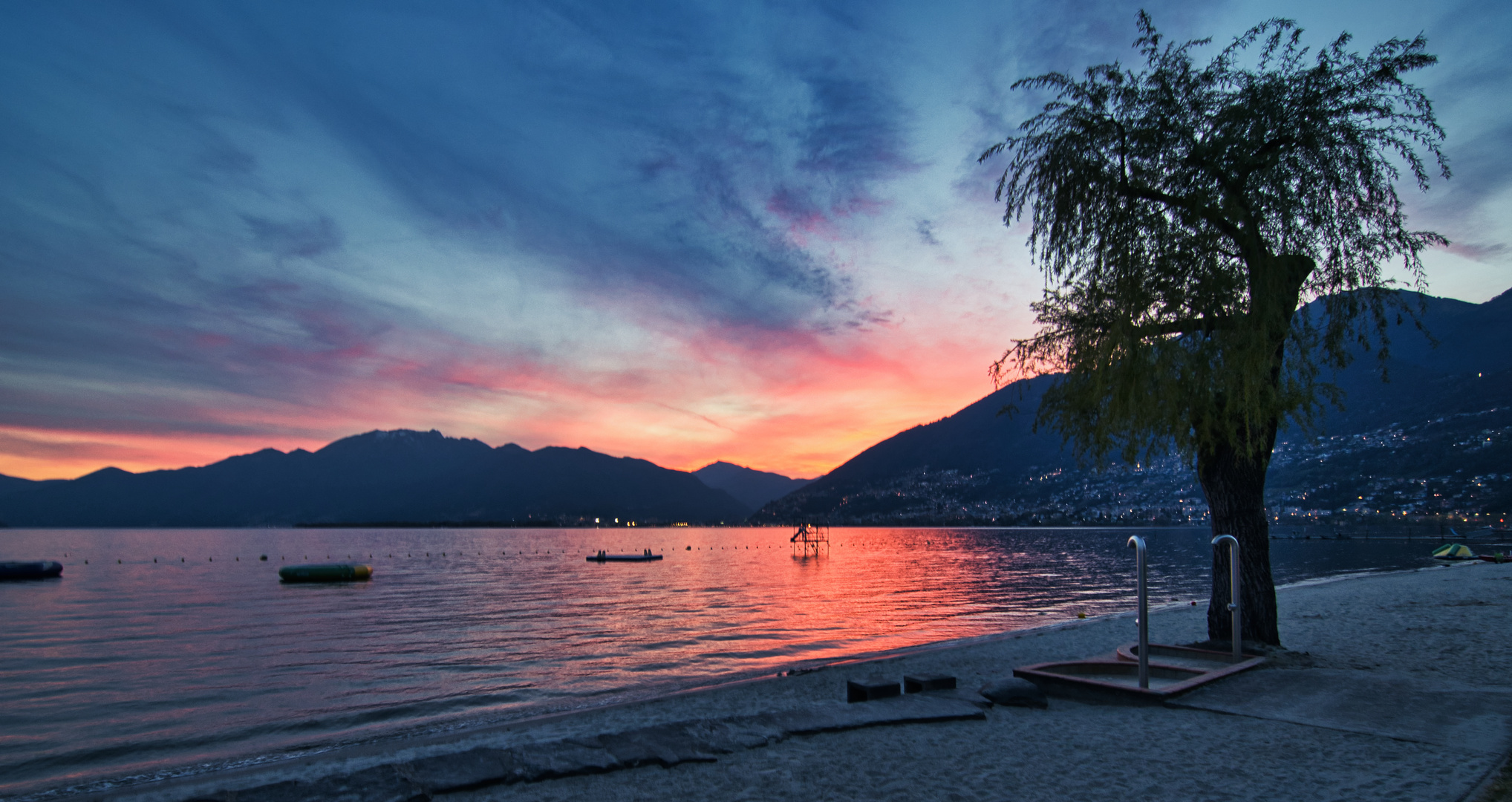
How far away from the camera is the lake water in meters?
13.3

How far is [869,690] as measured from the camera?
10.3m

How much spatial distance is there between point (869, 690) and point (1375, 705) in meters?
5.72

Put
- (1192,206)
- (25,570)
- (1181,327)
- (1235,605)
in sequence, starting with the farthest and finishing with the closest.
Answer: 1. (25,570)
2. (1181,327)
3. (1192,206)
4. (1235,605)

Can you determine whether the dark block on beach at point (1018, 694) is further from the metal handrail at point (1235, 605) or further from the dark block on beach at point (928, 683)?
the metal handrail at point (1235, 605)

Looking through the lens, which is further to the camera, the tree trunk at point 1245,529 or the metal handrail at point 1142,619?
the tree trunk at point 1245,529

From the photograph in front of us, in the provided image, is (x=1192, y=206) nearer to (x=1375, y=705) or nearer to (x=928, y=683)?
(x=1375, y=705)

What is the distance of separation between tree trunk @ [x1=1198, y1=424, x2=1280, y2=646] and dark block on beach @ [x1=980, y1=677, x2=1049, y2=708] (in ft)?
18.5

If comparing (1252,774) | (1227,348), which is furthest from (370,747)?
(1227,348)

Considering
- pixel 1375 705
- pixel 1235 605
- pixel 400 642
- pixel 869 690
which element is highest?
pixel 1235 605

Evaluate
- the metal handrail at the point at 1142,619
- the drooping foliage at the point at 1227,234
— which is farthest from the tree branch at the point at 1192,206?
the metal handrail at the point at 1142,619

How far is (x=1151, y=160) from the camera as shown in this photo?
1330 centimetres

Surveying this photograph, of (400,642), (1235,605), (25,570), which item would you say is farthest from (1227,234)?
(25,570)

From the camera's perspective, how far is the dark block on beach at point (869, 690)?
10258 mm

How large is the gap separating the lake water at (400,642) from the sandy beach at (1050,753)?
156 inches
